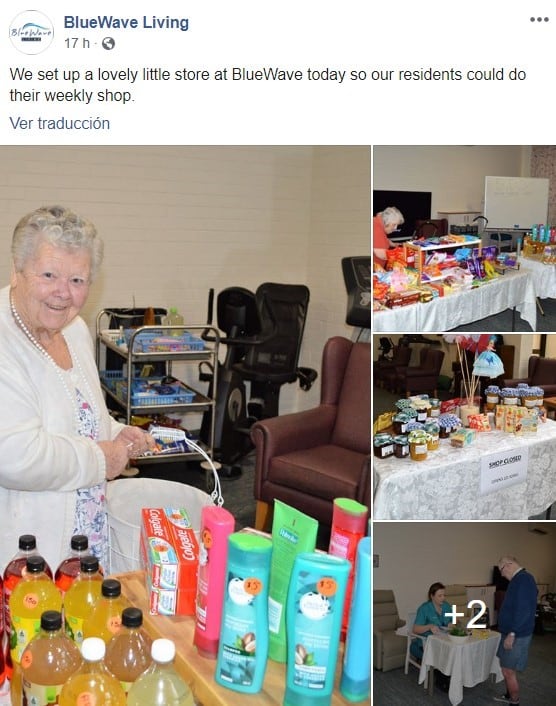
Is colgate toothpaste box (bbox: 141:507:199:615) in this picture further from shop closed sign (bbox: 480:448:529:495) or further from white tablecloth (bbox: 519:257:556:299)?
white tablecloth (bbox: 519:257:556:299)

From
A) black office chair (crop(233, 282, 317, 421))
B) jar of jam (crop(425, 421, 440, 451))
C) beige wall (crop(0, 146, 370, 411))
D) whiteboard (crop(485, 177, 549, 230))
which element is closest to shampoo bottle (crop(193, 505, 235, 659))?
jar of jam (crop(425, 421, 440, 451))

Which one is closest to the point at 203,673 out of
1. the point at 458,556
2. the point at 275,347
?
the point at 458,556

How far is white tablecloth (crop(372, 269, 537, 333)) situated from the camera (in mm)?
1002

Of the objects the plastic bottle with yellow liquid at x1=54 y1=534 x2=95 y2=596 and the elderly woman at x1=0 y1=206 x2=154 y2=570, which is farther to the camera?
the elderly woman at x1=0 y1=206 x2=154 y2=570

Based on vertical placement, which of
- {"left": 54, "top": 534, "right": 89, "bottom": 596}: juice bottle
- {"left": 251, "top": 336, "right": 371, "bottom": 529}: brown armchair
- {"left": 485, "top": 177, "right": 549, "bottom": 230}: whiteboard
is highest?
{"left": 485, "top": 177, "right": 549, "bottom": 230}: whiteboard

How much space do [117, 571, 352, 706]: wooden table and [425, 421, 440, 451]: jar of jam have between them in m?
0.34

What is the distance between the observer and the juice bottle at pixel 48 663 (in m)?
0.95

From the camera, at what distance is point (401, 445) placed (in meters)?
1.14

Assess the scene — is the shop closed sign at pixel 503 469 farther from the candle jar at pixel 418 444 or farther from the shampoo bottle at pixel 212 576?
the shampoo bottle at pixel 212 576

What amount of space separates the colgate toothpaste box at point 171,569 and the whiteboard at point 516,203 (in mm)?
665

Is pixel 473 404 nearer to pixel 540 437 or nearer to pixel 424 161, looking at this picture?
pixel 540 437

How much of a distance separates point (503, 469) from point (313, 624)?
0.38m

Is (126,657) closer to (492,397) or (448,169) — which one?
(492,397)
